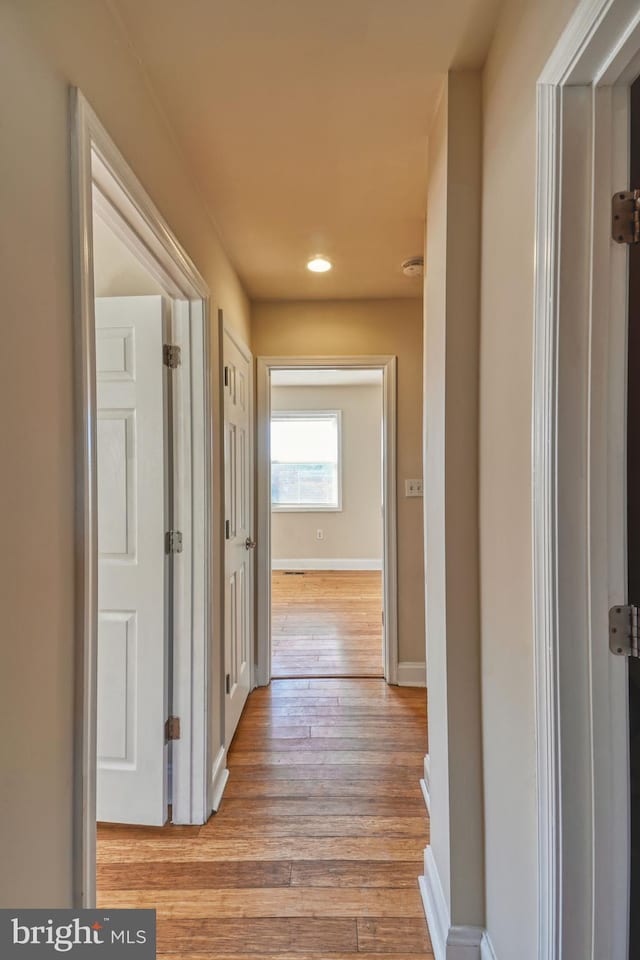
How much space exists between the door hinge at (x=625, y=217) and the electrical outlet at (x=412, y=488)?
2130mm

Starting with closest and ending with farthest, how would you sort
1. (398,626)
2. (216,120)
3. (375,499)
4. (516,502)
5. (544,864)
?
1. (544,864)
2. (516,502)
3. (216,120)
4. (398,626)
5. (375,499)

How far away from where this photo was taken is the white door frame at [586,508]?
2.43 ft

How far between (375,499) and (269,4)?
17.2ft

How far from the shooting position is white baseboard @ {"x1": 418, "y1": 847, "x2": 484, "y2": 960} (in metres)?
1.14

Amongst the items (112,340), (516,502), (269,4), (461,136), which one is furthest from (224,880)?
(269,4)

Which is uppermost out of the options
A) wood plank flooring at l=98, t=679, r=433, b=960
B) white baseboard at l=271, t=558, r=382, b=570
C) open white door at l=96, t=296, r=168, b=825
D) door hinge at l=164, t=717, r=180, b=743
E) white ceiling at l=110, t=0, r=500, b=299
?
white ceiling at l=110, t=0, r=500, b=299

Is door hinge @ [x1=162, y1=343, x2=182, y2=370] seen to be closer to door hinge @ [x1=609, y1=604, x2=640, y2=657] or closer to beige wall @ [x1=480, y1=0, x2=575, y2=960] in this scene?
beige wall @ [x1=480, y1=0, x2=575, y2=960]

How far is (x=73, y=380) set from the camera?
0.85m

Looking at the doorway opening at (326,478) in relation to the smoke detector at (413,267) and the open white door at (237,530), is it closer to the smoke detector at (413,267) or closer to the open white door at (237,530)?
the open white door at (237,530)

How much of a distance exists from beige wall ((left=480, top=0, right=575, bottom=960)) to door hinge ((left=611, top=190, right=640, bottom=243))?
0.15 m

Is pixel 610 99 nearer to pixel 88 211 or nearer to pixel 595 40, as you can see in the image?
pixel 595 40

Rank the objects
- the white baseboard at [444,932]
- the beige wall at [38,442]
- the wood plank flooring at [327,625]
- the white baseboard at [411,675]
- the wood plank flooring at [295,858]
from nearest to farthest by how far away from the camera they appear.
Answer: the beige wall at [38,442] → the white baseboard at [444,932] → the wood plank flooring at [295,858] → the white baseboard at [411,675] → the wood plank flooring at [327,625]

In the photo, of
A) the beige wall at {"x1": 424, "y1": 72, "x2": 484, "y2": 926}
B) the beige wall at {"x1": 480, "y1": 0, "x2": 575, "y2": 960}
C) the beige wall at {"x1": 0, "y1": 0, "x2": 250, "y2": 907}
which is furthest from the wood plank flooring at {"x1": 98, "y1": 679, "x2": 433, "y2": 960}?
the beige wall at {"x1": 0, "y1": 0, "x2": 250, "y2": 907}

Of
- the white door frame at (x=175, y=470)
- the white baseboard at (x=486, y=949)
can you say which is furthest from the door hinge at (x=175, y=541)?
the white baseboard at (x=486, y=949)
